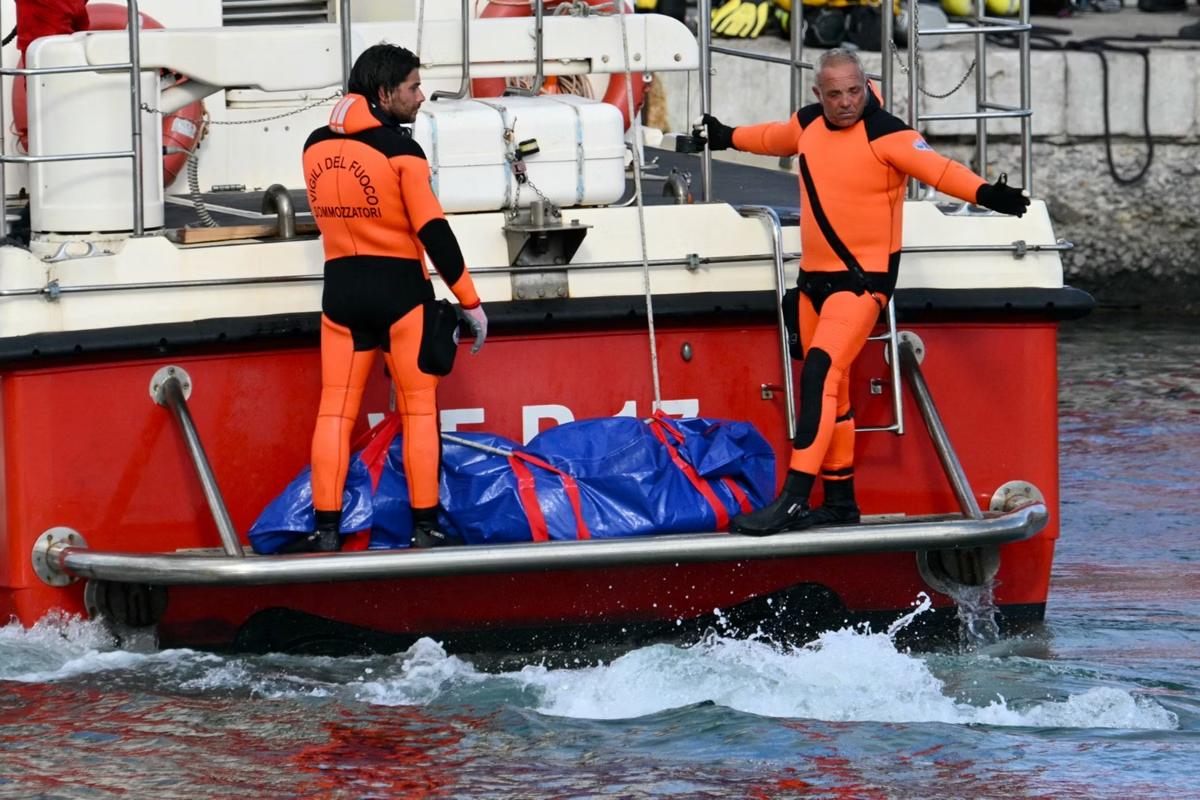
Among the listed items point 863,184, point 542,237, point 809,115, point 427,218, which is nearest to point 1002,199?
point 863,184

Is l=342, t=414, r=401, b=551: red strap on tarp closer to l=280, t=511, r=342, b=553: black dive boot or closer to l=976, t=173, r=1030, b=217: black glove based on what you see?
l=280, t=511, r=342, b=553: black dive boot

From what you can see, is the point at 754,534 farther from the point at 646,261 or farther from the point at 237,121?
the point at 237,121

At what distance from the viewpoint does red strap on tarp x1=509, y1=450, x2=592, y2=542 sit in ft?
18.8

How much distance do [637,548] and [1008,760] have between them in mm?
1075

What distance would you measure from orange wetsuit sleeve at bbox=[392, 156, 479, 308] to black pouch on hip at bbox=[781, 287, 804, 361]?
99cm

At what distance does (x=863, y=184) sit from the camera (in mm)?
5852

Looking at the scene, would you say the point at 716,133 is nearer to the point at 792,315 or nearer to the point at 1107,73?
the point at 792,315

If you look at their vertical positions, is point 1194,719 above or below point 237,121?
below

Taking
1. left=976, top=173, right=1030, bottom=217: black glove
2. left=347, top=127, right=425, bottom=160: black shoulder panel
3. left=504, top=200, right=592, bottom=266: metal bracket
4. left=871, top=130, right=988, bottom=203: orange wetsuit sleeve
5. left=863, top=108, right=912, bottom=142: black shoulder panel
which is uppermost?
left=863, top=108, right=912, bottom=142: black shoulder panel

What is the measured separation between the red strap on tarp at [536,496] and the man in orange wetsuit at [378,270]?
9.3 inches

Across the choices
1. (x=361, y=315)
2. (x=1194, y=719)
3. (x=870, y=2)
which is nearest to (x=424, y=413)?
(x=361, y=315)

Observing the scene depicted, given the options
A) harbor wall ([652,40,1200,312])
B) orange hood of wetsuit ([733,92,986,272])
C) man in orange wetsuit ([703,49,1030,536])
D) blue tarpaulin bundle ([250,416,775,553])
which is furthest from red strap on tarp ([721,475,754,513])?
harbor wall ([652,40,1200,312])

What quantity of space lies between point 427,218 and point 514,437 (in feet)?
2.81

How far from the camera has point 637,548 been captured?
5535 millimetres
